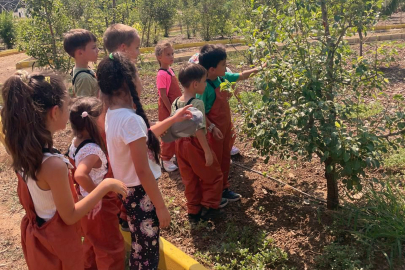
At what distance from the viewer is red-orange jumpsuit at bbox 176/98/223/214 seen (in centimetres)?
335

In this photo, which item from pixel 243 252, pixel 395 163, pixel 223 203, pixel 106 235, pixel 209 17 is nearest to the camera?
pixel 106 235

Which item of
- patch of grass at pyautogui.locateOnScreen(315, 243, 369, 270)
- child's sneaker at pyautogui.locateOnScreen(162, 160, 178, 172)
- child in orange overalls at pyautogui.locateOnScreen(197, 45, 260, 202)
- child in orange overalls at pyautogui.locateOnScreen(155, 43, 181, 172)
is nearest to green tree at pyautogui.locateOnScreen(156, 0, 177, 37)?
child in orange overalls at pyautogui.locateOnScreen(155, 43, 181, 172)

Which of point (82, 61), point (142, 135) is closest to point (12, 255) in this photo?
point (82, 61)

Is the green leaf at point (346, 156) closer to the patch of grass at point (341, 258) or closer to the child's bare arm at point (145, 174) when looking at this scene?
the patch of grass at point (341, 258)

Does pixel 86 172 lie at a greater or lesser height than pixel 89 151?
lesser

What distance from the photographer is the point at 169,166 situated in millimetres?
4688

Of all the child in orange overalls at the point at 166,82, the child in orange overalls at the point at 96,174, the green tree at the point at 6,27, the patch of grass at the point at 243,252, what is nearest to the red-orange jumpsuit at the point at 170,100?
the child in orange overalls at the point at 166,82

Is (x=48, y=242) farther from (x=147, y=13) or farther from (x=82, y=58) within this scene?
(x=147, y=13)

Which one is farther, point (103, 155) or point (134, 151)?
point (103, 155)

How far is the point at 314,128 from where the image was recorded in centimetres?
269

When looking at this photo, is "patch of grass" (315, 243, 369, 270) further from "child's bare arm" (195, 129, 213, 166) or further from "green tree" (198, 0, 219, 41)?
"green tree" (198, 0, 219, 41)

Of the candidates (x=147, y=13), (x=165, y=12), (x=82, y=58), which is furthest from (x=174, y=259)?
(x=165, y=12)

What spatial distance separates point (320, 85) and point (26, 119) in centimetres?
182

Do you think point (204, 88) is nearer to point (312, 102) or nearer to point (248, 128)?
point (248, 128)
